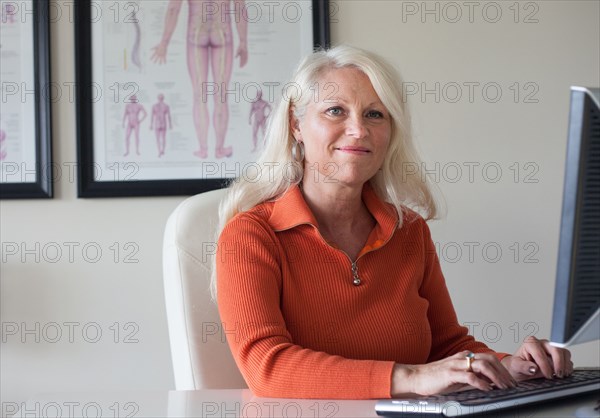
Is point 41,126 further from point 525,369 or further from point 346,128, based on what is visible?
point 525,369

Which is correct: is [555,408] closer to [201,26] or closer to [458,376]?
[458,376]

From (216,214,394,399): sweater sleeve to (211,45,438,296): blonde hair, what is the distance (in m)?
0.13

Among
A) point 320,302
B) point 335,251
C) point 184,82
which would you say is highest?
point 184,82

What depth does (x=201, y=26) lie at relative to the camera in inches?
101

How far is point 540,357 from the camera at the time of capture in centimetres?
150

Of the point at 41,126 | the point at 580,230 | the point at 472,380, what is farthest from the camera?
the point at 41,126

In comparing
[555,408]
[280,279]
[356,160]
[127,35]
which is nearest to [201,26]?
[127,35]

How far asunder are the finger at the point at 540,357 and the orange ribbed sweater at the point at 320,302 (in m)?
0.28

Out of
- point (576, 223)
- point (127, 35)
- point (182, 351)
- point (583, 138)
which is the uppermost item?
point (127, 35)

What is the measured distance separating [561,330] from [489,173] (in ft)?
5.49

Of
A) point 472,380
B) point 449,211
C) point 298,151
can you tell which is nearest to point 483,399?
point 472,380

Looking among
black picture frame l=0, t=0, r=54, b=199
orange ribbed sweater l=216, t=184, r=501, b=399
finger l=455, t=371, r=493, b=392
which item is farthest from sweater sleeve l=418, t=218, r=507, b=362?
black picture frame l=0, t=0, r=54, b=199

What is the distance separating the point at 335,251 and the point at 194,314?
35 cm

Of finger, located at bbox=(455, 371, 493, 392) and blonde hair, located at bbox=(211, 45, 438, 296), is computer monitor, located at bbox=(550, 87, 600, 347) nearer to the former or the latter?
finger, located at bbox=(455, 371, 493, 392)
